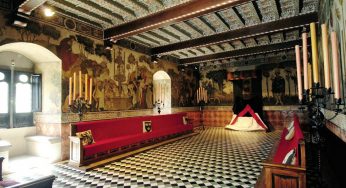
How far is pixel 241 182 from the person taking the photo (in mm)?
4559

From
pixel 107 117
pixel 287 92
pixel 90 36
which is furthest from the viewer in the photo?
pixel 287 92

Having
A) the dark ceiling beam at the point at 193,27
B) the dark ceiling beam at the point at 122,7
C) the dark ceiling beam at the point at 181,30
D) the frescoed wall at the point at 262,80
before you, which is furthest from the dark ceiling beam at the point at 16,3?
the frescoed wall at the point at 262,80

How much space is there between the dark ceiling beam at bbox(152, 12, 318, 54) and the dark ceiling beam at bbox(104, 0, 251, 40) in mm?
2790

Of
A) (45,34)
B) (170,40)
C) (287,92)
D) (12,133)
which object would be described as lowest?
(12,133)

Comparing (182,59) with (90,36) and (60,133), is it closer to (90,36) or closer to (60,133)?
(90,36)

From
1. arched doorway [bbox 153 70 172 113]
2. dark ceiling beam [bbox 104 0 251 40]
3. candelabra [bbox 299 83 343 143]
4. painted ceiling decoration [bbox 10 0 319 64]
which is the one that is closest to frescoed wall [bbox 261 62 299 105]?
painted ceiling decoration [bbox 10 0 319 64]

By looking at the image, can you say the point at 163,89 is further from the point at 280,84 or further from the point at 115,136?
the point at 280,84

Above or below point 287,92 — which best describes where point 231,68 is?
above

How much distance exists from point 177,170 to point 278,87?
1036 centimetres

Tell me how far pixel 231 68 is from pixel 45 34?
454 inches

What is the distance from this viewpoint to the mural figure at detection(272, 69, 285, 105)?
13.0m

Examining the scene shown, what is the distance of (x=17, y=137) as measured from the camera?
712 cm

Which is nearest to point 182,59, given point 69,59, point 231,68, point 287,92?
point 231,68

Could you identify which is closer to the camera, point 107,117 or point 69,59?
point 69,59
